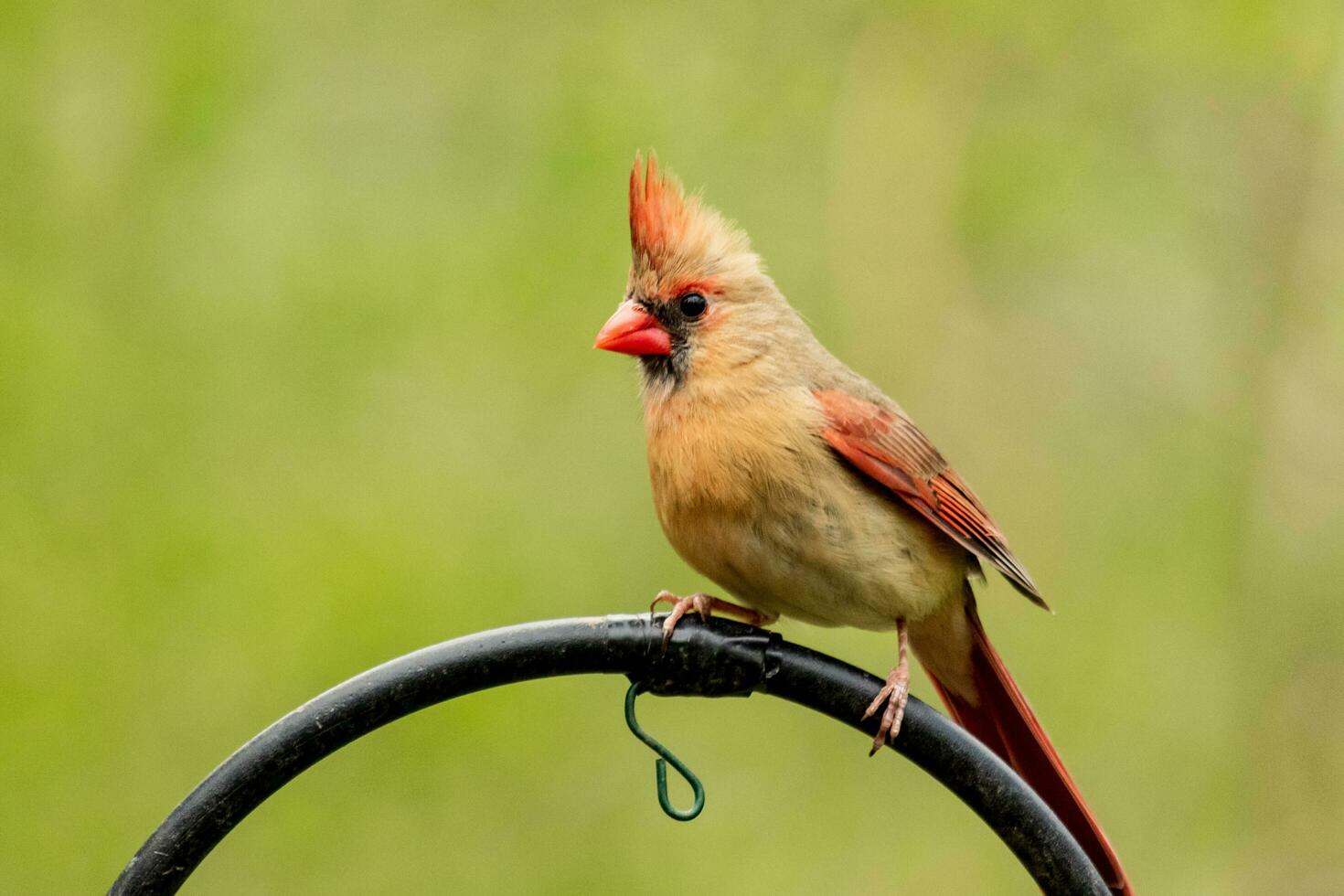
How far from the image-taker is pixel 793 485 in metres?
2.79

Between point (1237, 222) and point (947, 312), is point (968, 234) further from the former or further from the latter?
point (1237, 222)

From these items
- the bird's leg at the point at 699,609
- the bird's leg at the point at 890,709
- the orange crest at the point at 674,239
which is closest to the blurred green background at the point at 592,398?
the bird's leg at the point at 699,609

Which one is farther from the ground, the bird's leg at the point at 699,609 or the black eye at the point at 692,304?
the black eye at the point at 692,304

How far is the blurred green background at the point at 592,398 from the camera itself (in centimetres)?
392

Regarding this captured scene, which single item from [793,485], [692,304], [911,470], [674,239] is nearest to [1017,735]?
[911,470]

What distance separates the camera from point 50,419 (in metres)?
3.94

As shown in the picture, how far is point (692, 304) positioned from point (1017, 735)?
3.31 feet

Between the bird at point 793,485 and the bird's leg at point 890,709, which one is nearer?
the bird's leg at point 890,709

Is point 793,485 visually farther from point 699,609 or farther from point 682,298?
point 682,298

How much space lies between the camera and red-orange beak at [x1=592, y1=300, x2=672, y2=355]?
3.02 meters

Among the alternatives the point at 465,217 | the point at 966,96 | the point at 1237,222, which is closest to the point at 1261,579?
the point at 1237,222

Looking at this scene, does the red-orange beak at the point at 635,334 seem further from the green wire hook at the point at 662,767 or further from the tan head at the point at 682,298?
the green wire hook at the point at 662,767

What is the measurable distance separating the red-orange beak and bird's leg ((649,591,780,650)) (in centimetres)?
47

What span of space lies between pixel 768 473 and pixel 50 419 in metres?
2.02
